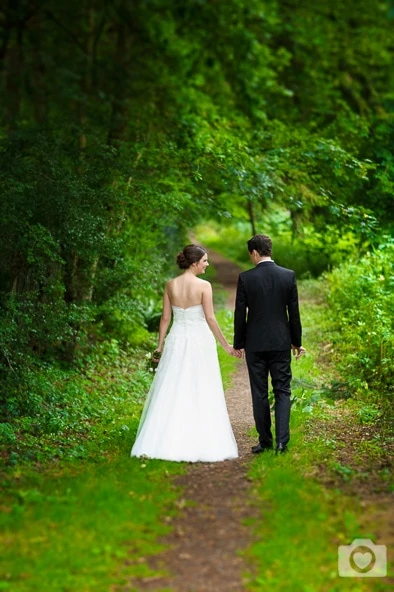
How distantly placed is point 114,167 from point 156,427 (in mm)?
5016

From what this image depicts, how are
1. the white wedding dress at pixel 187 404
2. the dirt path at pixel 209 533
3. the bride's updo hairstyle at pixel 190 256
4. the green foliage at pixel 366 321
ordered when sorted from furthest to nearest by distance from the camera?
the green foliage at pixel 366 321 < the bride's updo hairstyle at pixel 190 256 < the white wedding dress at pixel 187 404 < the dirt path at pixel 209 533

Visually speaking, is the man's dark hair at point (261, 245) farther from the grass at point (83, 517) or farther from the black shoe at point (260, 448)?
the grass at point (83, 517)

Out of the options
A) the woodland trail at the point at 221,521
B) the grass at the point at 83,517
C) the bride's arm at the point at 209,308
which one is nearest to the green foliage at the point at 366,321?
the woodland trail at the point at 221,521

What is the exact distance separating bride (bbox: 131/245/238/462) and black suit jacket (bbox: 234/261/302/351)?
343 millimetres

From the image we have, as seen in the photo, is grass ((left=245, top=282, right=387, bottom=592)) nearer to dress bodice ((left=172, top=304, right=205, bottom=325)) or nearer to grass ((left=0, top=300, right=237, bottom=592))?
grass ((left=0, top=300, right=237, bottom=592))

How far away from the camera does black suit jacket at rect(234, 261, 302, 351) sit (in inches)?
326

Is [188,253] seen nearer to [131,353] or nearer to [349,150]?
[131,353]

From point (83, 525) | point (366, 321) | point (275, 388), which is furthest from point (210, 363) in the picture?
point (366, 321)

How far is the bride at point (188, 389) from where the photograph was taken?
8211mm

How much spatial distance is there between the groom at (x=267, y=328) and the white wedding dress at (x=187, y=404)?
39 cm

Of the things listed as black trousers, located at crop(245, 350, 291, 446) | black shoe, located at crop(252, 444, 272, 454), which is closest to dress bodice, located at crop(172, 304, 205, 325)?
black trousers, located at crop(245, 350, 291, 446)

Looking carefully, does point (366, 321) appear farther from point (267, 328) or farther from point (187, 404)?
point (187, 404)

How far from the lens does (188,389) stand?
27.6ft

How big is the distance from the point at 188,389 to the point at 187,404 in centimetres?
16
